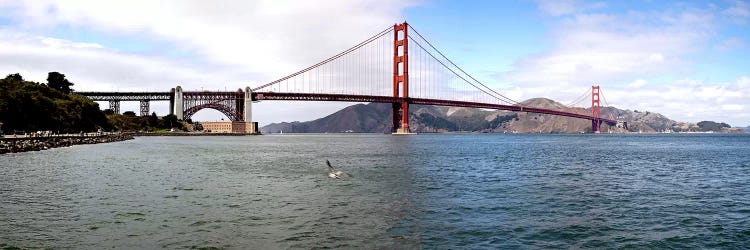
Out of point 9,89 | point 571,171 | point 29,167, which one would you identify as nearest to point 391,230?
point 571,171

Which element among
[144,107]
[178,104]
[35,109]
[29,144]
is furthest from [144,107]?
[29,144]

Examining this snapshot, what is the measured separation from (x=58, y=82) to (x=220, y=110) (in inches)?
1550

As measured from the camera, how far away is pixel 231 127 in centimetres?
16525

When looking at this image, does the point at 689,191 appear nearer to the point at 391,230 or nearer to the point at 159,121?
the point at 391,230

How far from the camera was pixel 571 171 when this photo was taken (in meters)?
33.2

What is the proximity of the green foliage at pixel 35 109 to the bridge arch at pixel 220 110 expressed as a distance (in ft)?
163

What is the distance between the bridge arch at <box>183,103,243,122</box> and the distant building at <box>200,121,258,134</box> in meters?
2.50

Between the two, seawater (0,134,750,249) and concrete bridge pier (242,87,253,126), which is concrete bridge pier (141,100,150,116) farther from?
seawater (0,134,750,249)

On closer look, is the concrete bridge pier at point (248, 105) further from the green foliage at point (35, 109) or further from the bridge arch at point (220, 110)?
the green foliage at point (35, 109)

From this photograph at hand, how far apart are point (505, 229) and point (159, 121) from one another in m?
159

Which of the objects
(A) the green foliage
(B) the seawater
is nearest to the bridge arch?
(A) the green foliage

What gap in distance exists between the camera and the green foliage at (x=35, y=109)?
7157 cm

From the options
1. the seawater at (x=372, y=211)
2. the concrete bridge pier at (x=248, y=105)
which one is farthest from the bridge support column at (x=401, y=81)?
the seawater at (x=372, y=211)

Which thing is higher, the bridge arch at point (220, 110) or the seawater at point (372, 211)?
the bridge arch at point (220, 110)
